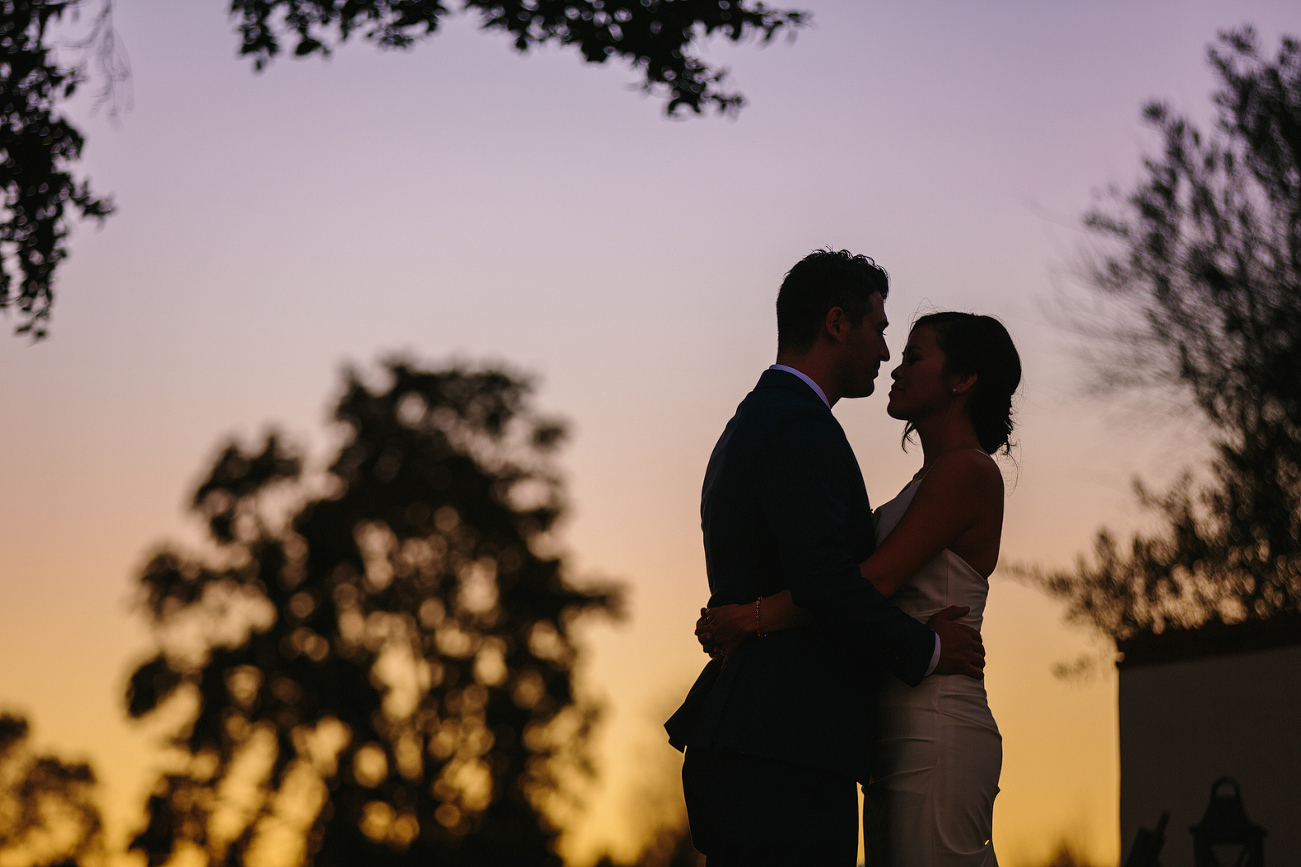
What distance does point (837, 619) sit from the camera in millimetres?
3164

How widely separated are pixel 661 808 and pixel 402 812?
12458 mm

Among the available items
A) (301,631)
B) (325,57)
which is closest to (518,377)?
(301,631)

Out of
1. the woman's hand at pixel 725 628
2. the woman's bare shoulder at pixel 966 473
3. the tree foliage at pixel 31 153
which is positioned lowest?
the woman's hand at pixel 725 628

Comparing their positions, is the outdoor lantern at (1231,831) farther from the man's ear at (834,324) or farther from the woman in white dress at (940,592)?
the man's ear at (834,324)

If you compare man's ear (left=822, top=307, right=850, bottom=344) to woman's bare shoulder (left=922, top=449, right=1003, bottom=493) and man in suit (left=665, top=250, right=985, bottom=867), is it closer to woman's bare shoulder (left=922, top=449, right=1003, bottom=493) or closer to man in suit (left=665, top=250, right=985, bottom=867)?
man in suit (left=665, top=250, right=985, bottom=867)

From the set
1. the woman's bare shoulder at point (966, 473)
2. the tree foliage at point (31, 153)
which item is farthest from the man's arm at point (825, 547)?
the tree foliage at point (31, 153)

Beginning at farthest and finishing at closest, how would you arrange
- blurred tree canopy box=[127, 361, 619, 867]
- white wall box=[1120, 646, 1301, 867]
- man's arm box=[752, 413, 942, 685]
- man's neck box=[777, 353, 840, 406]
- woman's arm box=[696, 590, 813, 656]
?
blurred tree canopy box=[127, 361, 619, 867]
white wall box=[1120, 646, 1301, 867]
man's neck box=[777, 353, 840, 406]
woman's arm box=[696, 590, 813, 656]
man's arm box=[752, 413, 942, 685]

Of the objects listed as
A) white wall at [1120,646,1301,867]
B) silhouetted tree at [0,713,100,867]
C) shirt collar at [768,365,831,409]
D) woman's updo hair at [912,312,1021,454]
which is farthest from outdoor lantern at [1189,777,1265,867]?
silhouetted tree at [0,713,100,867]

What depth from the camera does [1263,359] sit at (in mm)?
13414

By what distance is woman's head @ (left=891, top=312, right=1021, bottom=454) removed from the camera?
3873 millimetres

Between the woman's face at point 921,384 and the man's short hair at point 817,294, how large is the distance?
0.34m

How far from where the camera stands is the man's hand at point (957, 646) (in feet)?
11.3

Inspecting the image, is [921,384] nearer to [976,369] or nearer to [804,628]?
[976,369]

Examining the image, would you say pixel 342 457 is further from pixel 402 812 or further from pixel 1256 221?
pixel 1256 221
